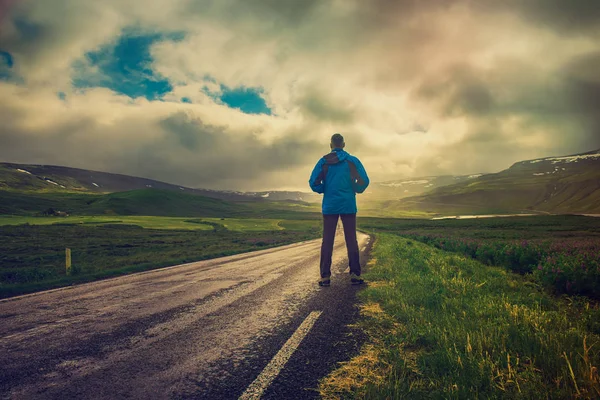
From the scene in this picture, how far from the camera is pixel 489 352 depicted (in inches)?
129

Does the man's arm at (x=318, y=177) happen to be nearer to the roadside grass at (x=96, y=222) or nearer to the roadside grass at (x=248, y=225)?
the roadside grass at (x=248, y=225)

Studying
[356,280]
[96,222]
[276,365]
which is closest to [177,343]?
[276,365]

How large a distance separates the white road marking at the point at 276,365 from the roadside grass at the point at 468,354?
1.75 ft

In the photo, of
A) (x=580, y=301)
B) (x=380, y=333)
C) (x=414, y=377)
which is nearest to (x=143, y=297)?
(x=380, y=333)

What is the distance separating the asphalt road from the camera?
2879 mm

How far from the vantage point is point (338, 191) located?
757 cm

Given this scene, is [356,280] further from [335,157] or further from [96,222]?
[96,222]

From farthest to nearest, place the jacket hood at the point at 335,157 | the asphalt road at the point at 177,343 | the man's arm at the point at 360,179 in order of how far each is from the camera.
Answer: the man's arm at the point at 360,179
the jacket hood at the point at 335,157
the asphalt road at the point at 177,343

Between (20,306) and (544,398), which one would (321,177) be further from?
(20,306)

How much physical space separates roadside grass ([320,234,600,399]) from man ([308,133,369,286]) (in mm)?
2299

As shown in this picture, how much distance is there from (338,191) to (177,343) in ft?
15.8

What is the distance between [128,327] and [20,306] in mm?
3843

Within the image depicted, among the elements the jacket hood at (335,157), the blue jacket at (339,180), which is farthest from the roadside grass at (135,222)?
the jacket hood at (335,157)

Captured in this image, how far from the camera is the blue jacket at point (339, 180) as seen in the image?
7.53 meters
